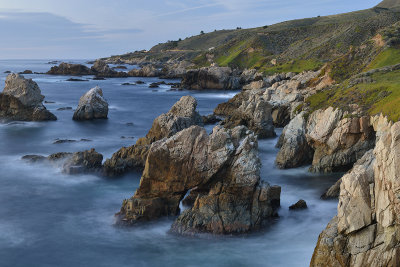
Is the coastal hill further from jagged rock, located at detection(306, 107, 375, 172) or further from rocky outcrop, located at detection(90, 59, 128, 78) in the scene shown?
jagged rock, located at detection(306, 107, 375, 172)

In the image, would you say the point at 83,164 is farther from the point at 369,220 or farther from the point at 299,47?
the point at 299,47

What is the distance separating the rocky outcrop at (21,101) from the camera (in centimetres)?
6744

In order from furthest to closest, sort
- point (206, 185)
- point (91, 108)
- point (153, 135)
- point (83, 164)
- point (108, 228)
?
point (91, 108)
point (153, 135)
point (83, 164)
point (108, 228)
point (206, 185)

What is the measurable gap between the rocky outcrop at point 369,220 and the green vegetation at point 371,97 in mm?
16865

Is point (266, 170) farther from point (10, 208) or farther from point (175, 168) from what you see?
point (10, 208)

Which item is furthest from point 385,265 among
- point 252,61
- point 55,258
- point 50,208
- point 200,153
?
point 252,61

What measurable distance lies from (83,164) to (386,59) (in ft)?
152

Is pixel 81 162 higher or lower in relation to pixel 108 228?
higher

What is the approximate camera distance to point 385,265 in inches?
695

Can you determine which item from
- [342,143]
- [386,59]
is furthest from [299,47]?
[342,143]

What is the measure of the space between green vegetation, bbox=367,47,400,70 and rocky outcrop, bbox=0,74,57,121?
5177cm

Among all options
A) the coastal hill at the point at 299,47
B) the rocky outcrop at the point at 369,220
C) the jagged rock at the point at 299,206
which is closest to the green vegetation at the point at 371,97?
the jagged rock at the point at 299,206

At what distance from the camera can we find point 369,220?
18875 millimetres

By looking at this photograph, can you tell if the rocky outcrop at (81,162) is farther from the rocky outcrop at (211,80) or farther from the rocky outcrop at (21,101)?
the rocky outcrop at (211,80)
